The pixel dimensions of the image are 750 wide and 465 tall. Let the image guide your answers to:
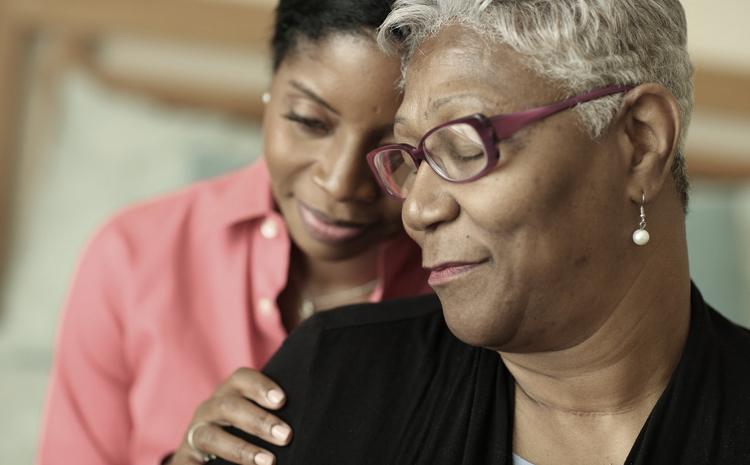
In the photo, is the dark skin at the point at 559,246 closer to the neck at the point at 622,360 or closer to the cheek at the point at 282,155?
the neck at the point at 622,360

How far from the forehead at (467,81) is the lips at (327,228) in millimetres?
400

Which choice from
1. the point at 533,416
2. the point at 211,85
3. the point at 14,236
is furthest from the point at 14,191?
the point at 533,416

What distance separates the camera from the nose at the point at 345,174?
4.50ft

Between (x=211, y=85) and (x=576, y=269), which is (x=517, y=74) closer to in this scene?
(x=576, y=269)

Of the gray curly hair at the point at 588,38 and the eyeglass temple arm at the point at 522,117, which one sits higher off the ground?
the gray curly hair at the point at 588,38

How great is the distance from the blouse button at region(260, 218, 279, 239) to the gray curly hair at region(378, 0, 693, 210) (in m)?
0.70

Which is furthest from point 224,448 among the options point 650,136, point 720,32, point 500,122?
point 720,32

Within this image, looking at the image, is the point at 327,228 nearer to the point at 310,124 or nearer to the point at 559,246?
the point at 310,124

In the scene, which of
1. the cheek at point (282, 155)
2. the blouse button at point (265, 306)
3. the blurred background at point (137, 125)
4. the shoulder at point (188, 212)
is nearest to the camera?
the cheek at point (282, 155)

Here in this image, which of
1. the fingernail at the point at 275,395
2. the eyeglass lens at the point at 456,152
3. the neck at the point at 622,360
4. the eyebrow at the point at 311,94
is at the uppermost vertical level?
the eyebrow at the point at 311,94

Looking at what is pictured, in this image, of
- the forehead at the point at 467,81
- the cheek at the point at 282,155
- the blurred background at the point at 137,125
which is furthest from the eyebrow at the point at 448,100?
the blurred background at the point at 137,125

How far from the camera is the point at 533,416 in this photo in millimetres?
1210

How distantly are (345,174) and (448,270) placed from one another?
1.19 ft

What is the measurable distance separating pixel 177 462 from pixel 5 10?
197 cm
